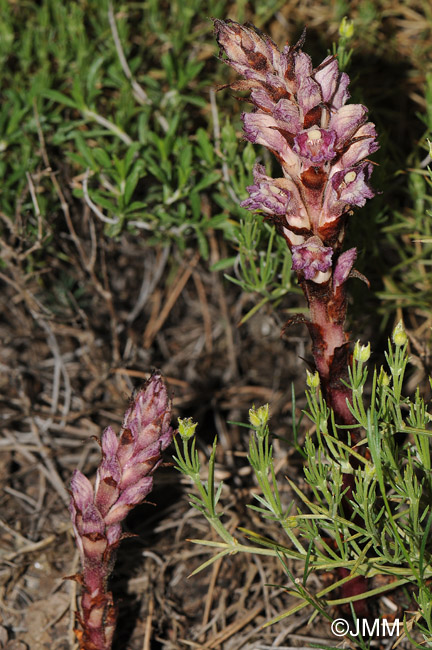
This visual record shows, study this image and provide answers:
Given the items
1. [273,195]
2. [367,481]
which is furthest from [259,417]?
[273,195]

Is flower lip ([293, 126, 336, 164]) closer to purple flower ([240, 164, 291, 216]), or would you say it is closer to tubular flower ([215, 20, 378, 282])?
tubular flower ([215, 20, 378, 282])

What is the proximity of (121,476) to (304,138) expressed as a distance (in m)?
1.07

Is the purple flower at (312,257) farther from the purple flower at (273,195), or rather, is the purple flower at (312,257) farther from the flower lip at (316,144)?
the flower lip at (316,144)

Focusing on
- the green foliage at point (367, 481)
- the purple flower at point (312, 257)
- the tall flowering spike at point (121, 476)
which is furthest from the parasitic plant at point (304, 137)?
the tall flowering spike at point (121, 476)

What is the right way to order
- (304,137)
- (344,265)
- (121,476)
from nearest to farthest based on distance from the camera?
(304,137) → (344,265) → (121,476)

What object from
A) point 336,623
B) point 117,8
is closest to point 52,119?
point 117,8

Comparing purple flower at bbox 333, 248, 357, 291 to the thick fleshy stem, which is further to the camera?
purple flower at bbox 333, 248, 357, 291

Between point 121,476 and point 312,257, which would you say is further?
point 121,476

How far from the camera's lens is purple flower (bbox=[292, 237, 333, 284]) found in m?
1.81

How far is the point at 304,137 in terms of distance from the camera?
1.72 m

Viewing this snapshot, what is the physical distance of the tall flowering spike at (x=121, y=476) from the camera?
2.00m

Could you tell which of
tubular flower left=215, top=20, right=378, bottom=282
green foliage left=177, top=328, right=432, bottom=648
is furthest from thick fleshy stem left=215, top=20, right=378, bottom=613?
green foliage left=177, top=328, right=432, bottom=648

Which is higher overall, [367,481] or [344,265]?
[344,265]

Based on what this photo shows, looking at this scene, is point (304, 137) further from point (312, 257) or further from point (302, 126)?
point (312, 257)
